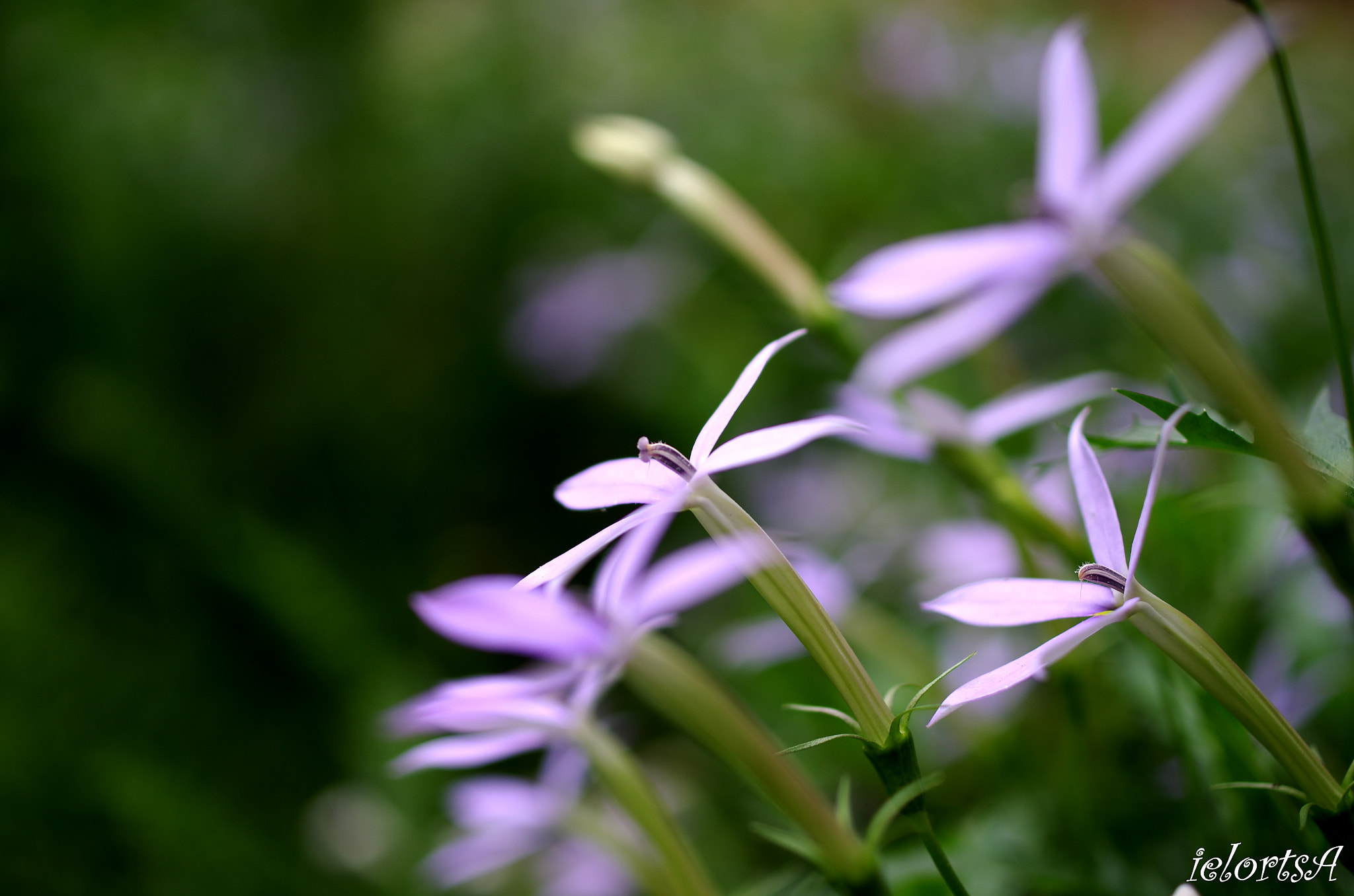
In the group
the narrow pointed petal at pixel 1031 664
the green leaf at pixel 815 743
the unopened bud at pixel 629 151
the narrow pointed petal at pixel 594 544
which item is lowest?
the narrow pointed petal at pixel 1031 664

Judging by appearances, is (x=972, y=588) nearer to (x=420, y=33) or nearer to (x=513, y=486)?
(x=513, y=486)

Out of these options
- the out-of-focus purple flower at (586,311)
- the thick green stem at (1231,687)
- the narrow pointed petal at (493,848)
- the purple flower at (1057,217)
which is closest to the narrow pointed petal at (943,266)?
the purple flower at (1057,217)

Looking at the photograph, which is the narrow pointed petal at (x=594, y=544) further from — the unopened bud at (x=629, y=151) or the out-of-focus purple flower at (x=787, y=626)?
the unopened bud at (x=629, y=151)

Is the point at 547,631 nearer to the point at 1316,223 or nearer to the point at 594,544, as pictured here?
the point at 594,544

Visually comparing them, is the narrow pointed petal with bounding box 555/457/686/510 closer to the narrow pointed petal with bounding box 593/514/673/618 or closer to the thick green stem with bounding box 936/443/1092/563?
the narrow pointed petal with bounding box 593/514/673/618

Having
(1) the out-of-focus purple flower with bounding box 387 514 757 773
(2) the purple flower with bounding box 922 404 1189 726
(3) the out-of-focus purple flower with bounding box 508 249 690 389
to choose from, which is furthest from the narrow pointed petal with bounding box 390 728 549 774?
(3) the out-of-focus purple flower with bounding box 508 249 690 389

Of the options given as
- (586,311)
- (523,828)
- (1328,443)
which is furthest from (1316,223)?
(586,311)
